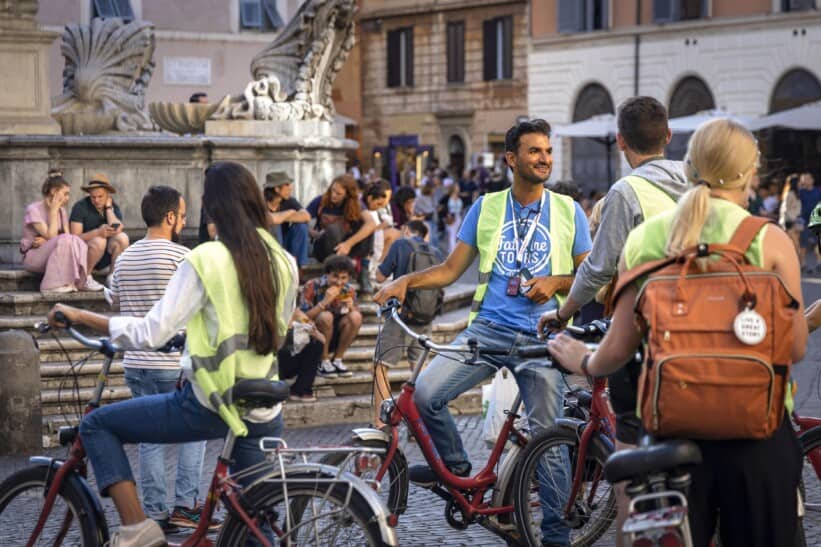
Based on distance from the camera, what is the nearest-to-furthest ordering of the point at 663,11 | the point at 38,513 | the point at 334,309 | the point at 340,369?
the point at 38,513 → the point at 334,309 → the point at 340,369 → the point at 663,11

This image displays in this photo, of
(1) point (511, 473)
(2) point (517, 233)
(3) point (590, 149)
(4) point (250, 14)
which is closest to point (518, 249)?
(2) point (517, 233)

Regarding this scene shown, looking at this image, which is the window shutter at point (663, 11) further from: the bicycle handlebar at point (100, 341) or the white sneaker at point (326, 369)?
the bicycle handlebar at point (100, 341)

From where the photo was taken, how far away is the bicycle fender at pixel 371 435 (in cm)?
652

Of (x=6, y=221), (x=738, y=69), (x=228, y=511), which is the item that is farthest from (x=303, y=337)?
(x=738, y=69)

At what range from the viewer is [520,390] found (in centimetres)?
672

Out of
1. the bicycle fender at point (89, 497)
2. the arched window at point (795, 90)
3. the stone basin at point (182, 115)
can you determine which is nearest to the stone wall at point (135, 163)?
the stone basin at point (182, 115)

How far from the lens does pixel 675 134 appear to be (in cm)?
3862

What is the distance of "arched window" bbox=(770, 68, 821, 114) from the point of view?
1533 inches

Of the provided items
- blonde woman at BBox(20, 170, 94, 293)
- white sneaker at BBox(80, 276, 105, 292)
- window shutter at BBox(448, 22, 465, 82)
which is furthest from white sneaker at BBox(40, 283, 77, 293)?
window shutter at BBox(448, 22, 465, 82)

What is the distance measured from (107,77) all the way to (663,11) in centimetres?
3045

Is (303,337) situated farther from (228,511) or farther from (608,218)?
(228,511)

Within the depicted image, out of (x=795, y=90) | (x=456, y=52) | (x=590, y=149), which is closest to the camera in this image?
(x=795, y=90)

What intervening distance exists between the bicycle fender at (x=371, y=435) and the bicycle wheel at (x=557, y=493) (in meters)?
0.54

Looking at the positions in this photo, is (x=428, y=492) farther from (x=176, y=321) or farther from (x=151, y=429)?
(x=176, y=321)
